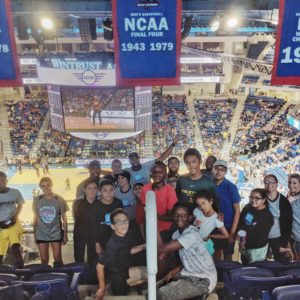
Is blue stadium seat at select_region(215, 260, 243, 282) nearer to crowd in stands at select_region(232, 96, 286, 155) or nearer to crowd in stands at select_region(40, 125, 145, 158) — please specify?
crowd in stands at select_region(40, 125, 145, 158)

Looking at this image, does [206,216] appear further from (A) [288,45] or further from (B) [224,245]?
(A) [288,45]

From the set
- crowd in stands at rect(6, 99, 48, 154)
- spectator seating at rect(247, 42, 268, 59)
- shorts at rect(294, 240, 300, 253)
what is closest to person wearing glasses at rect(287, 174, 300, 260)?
shorts at rect(294, 240, 300, 253)

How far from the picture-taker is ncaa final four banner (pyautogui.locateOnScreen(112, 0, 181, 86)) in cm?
459

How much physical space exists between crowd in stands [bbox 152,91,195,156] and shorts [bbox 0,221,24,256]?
15.8 m

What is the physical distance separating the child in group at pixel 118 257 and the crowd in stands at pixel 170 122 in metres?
16.9

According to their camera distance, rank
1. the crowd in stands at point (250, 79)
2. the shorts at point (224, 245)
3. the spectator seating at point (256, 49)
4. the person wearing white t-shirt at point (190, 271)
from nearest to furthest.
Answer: the person wearing white t-shirt at point (190, 271) < the shorts at point (224, 245) < the spectator seating at point (256, 49) < the crowd in stands at point (250, 79)

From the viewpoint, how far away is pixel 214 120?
24.5 m

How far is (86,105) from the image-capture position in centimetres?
1584

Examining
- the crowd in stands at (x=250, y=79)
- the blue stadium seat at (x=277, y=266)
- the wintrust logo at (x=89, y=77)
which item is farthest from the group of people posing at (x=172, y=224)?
the crowd in stands at (x=250, y=79)

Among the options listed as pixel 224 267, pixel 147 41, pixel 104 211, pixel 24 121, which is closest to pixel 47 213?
pixel 104 211

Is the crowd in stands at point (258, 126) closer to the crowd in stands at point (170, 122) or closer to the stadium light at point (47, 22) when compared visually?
the crowd in stands at point (170, 122)

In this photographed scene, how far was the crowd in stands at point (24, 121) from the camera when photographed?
70.4ft

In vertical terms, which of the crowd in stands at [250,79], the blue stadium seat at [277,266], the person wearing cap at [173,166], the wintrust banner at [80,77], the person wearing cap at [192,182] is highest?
the wintrust banner at [80,77]

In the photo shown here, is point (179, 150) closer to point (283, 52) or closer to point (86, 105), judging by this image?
point (86, 105)
